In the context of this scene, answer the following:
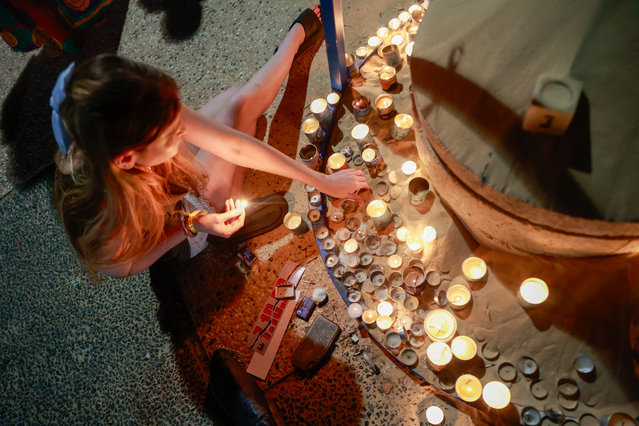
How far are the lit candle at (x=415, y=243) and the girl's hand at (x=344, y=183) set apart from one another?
43 cm

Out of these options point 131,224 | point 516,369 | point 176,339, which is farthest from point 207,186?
point 516,369

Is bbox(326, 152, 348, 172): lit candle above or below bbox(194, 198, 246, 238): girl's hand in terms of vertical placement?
below

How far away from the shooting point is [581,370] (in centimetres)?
192

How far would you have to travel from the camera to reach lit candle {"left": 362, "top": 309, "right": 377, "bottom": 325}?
7.75ft

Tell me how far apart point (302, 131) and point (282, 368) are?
1.71 m

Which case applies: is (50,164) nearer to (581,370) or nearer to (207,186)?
(207,186)

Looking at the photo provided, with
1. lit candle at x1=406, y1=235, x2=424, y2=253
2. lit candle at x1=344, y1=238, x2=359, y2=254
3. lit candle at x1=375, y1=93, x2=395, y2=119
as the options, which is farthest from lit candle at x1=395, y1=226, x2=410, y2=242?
lit candle at x1=375, y1=93, x2=395, y2=119

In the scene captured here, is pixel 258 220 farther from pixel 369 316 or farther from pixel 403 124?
pixel 403 124

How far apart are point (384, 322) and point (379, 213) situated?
654mm

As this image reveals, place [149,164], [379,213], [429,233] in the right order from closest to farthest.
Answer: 1. [149,164]
2. [429,233]
3. [379,213]

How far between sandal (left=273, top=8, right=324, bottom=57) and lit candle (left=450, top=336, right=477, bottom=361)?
2433mm

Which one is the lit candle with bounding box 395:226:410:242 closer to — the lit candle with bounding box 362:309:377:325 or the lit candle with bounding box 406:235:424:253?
the lit candle with bounding box 406:235:424:253

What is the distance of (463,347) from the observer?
213 cm

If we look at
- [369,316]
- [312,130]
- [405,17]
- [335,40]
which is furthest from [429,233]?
[405,17]
